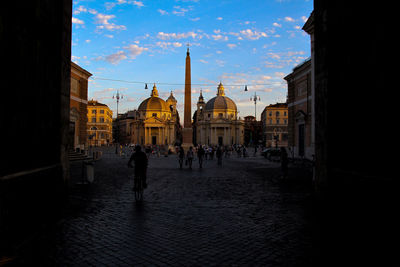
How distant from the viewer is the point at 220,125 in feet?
312

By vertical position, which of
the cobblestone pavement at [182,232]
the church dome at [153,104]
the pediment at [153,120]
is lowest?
the cobblestone pavement at [182,232]

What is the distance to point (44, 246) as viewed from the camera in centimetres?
438

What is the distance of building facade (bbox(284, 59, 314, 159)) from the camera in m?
24.4

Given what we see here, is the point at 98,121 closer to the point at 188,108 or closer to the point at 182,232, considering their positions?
the point at 188,108

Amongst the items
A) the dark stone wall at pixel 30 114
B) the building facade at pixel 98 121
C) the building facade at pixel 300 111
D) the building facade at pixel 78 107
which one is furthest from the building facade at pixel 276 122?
the dark stone wall at pixel 30 114

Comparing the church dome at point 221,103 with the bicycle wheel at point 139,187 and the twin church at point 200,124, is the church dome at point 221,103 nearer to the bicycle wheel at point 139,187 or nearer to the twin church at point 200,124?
the twin church at point 200,124

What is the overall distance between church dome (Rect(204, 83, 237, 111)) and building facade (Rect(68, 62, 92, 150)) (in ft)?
236

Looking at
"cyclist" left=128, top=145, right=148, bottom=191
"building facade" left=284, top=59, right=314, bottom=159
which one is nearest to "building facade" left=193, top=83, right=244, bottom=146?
"building facade" left=284, top=59, right=314, bottom=159

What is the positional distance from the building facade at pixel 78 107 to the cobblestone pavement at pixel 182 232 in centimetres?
1940

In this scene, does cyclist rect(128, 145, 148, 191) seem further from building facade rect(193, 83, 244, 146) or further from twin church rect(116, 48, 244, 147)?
building facade rect(193, 83, 244, 146)

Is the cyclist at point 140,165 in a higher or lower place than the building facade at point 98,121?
lower

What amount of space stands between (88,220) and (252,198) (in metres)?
4.45

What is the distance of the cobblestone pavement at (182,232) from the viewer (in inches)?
Result: 156

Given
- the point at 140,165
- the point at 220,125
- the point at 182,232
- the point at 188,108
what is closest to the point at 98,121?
the point at 220,125
